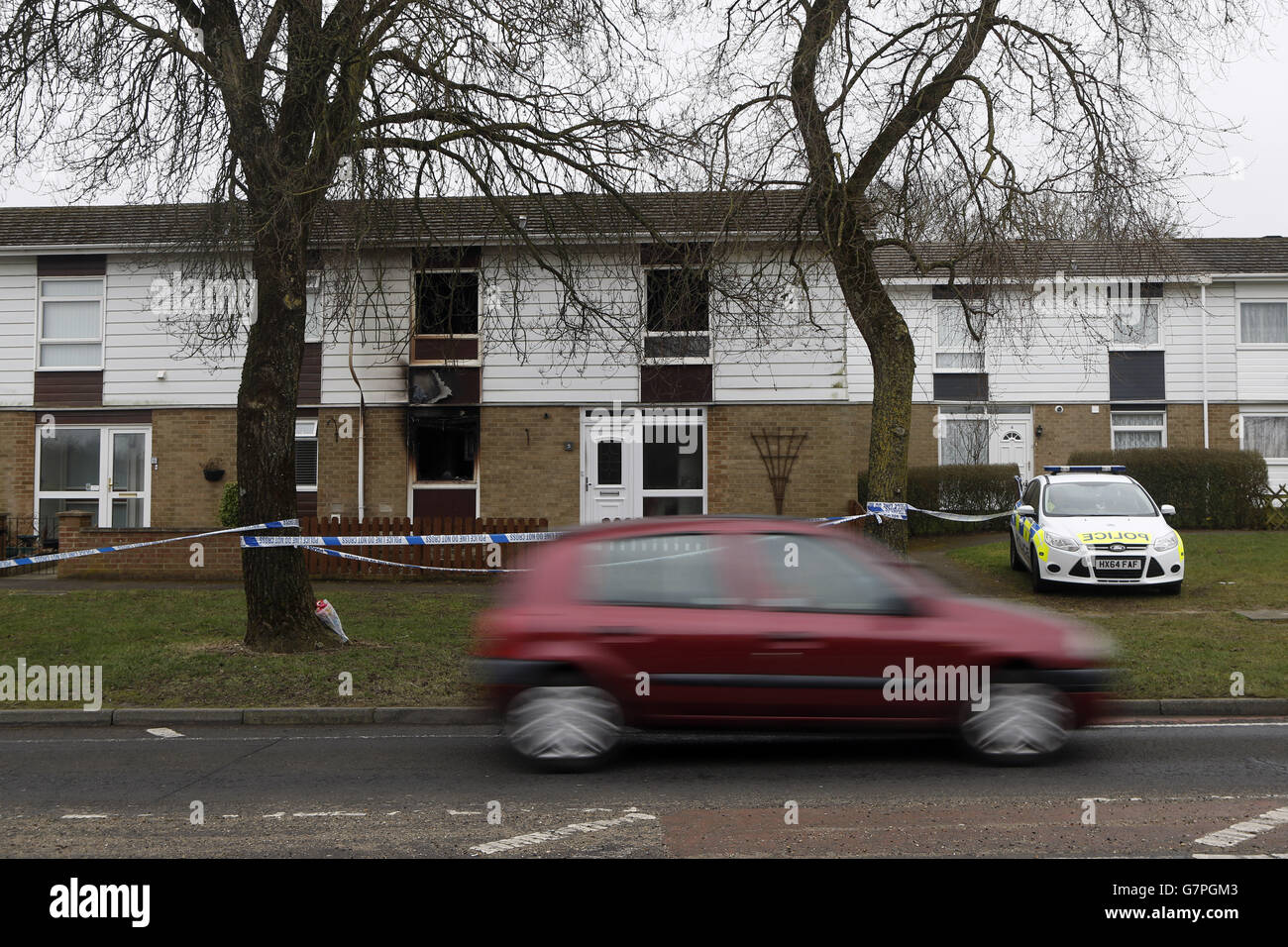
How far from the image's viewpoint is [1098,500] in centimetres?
1530

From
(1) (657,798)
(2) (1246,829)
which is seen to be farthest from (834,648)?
(2) (1246,829)

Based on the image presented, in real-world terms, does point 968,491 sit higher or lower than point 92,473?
lower

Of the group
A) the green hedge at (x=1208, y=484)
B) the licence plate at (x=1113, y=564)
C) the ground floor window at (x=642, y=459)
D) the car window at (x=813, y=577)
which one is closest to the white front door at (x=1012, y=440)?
the green hedge at (x=1208, y=484)

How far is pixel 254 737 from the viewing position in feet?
28.0

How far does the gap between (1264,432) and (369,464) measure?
66.7 feet

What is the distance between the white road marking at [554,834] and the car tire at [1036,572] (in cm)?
1016

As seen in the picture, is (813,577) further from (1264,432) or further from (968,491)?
(1264,432)

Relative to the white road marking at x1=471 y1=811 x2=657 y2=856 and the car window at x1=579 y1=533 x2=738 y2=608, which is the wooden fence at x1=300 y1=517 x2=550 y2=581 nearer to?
the car window at x1=579 y1=533 x2=738 y2=608

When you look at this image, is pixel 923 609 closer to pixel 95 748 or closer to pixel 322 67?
pixel 95 748

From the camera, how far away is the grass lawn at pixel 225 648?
9727 millimetres

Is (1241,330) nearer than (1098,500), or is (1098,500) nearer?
(1098,500)

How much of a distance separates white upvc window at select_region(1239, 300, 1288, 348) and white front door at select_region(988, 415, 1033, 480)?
5.40 m
